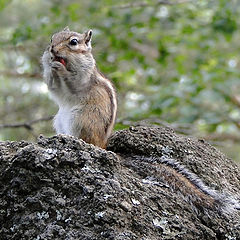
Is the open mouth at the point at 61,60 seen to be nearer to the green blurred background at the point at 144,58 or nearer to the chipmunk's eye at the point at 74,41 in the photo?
the chipmunk's eye at the point at 74,41

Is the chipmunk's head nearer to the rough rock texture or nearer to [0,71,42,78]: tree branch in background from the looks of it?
the rough rock texture

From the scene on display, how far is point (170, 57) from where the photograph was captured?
36.0 feet

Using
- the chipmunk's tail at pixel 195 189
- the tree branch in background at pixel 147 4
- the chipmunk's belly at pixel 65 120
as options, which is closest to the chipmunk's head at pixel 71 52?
the chipmunk's belly at pixel 65 120

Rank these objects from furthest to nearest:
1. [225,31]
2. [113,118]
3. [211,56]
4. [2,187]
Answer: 1. [211,56]
2. [225,31]
3. [113,118]
4. [2,187]

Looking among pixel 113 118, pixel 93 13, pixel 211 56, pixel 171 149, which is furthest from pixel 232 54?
pixel 171 149

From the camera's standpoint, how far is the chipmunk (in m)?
4.53

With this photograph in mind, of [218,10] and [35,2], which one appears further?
[35,2]

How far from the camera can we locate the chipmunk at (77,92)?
453 cm

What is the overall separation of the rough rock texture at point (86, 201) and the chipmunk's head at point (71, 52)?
1531 millimetres

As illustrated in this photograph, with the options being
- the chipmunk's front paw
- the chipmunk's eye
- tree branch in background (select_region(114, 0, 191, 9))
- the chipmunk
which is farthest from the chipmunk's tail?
tree branch in background (select_region(114, 0, 191, 9))

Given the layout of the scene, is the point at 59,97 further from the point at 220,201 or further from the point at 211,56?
the point at 211,56

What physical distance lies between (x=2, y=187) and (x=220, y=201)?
3.51ft

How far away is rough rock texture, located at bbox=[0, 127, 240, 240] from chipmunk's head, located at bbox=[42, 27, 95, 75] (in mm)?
1531

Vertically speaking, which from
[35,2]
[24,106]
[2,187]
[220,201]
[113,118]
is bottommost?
[24,106]
